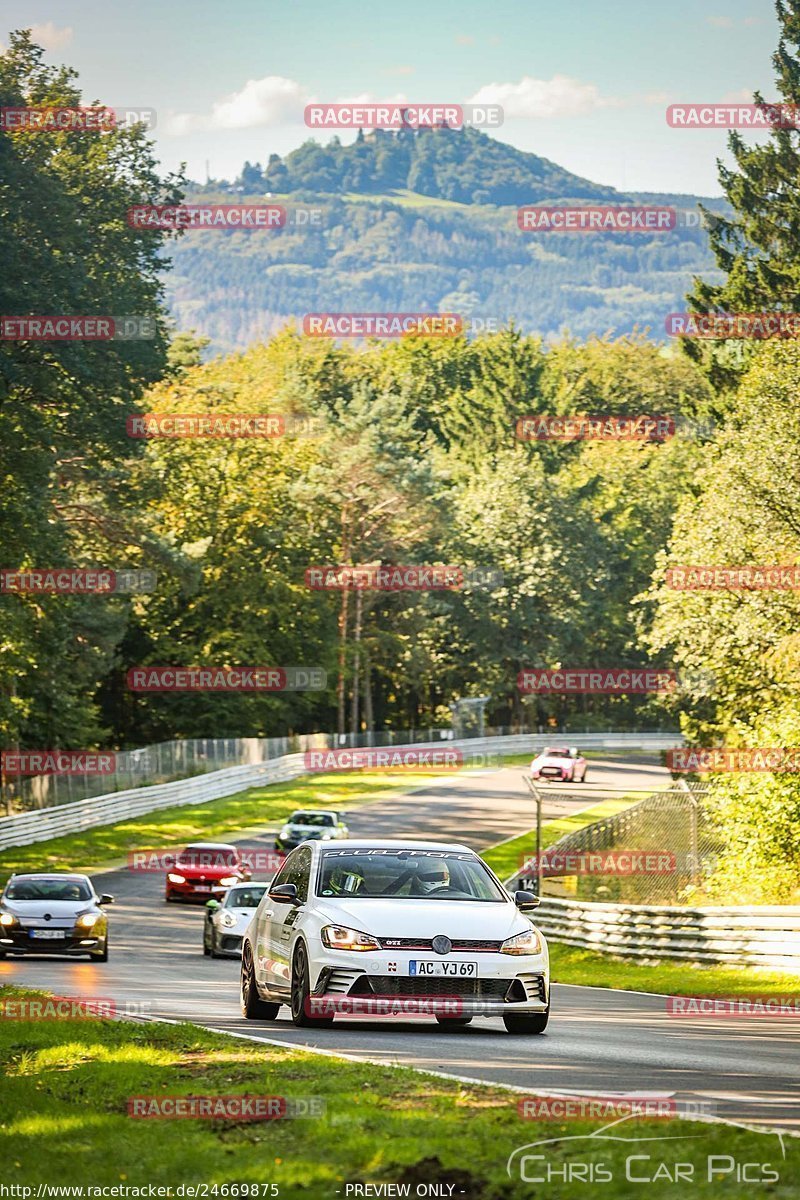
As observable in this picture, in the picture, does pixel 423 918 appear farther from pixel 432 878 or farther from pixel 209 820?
pixel 209 820

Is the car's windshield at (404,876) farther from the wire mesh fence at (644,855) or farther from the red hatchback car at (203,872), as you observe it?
the red hatchback car at (203,872)

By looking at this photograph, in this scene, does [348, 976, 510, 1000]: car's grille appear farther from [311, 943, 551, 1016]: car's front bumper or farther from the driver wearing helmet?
the driver wearing helmet

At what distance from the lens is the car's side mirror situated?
576 inches

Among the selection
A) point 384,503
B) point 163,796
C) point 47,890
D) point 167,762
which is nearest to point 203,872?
point 47,890

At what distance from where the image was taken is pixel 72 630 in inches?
2410

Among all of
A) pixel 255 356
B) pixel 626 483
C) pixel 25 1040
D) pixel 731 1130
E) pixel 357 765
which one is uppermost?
pixel 255 356

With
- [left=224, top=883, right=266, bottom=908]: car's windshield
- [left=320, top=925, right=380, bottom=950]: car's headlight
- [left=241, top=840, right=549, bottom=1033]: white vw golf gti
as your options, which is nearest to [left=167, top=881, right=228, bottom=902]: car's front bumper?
[left=224, top=883, right=266, bottom=908]: car's windshield

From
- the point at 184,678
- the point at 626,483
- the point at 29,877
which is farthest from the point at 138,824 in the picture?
the point at 626,483

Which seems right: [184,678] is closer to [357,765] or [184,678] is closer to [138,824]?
[357,765]

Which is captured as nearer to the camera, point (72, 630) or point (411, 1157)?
point (411, 1157)

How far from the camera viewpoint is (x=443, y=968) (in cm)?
1344

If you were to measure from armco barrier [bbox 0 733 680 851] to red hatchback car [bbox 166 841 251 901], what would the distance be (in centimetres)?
990

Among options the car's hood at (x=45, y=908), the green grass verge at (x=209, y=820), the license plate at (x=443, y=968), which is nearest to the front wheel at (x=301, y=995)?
the license plate at (x=443, y=968)

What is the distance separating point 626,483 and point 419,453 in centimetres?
1431
